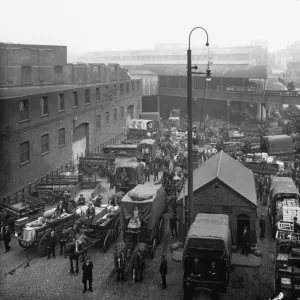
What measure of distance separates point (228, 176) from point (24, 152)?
50.3 ft

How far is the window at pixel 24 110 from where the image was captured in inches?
1164

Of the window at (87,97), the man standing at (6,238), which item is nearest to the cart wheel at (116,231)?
the man standing at (6,238)

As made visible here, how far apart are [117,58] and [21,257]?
10449 centimetres

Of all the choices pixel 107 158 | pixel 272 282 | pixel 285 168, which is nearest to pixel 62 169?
pixel 107 158

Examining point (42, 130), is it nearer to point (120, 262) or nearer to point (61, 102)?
point (61, 102)

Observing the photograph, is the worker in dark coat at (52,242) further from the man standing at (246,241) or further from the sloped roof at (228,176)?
the man standing at (246,241)

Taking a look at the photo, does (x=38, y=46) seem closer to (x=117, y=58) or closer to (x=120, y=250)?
(x=120, y=250)

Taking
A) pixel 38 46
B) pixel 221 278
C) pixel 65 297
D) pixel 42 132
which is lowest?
pixel 65 297

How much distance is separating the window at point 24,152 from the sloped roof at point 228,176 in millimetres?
12755

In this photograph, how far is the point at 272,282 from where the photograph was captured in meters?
16.8

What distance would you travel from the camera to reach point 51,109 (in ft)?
112

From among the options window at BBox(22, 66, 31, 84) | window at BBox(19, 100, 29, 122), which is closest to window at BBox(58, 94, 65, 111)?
window at BBox(19, 100, 29, 122)

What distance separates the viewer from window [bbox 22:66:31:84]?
44406mm

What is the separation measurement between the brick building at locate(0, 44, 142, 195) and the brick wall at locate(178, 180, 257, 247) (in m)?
13.6
